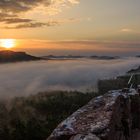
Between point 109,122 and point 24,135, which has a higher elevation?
point 109,122

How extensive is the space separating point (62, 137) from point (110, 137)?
293cm

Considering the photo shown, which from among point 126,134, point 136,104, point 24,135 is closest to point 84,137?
point 126,134

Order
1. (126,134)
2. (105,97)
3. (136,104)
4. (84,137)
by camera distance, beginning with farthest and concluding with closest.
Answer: (136,104)
(126,134)
(105,97)
(84,137)

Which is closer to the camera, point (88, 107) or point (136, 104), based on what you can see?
Answer: point (88, 107)

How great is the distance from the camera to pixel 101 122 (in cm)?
2642

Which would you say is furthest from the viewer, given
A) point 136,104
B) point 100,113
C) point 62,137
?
point 136,104

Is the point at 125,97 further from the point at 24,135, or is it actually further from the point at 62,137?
the point at 24,135

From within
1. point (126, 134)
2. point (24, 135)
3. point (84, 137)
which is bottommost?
point (24, 135)

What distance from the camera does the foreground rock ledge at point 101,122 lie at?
1001 inches

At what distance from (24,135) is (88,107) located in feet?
521

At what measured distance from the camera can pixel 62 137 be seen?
25.9 metres

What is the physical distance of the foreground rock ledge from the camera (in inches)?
1001

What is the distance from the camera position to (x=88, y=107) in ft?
97.1

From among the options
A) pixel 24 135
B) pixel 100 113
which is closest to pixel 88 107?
pixel 100 113
